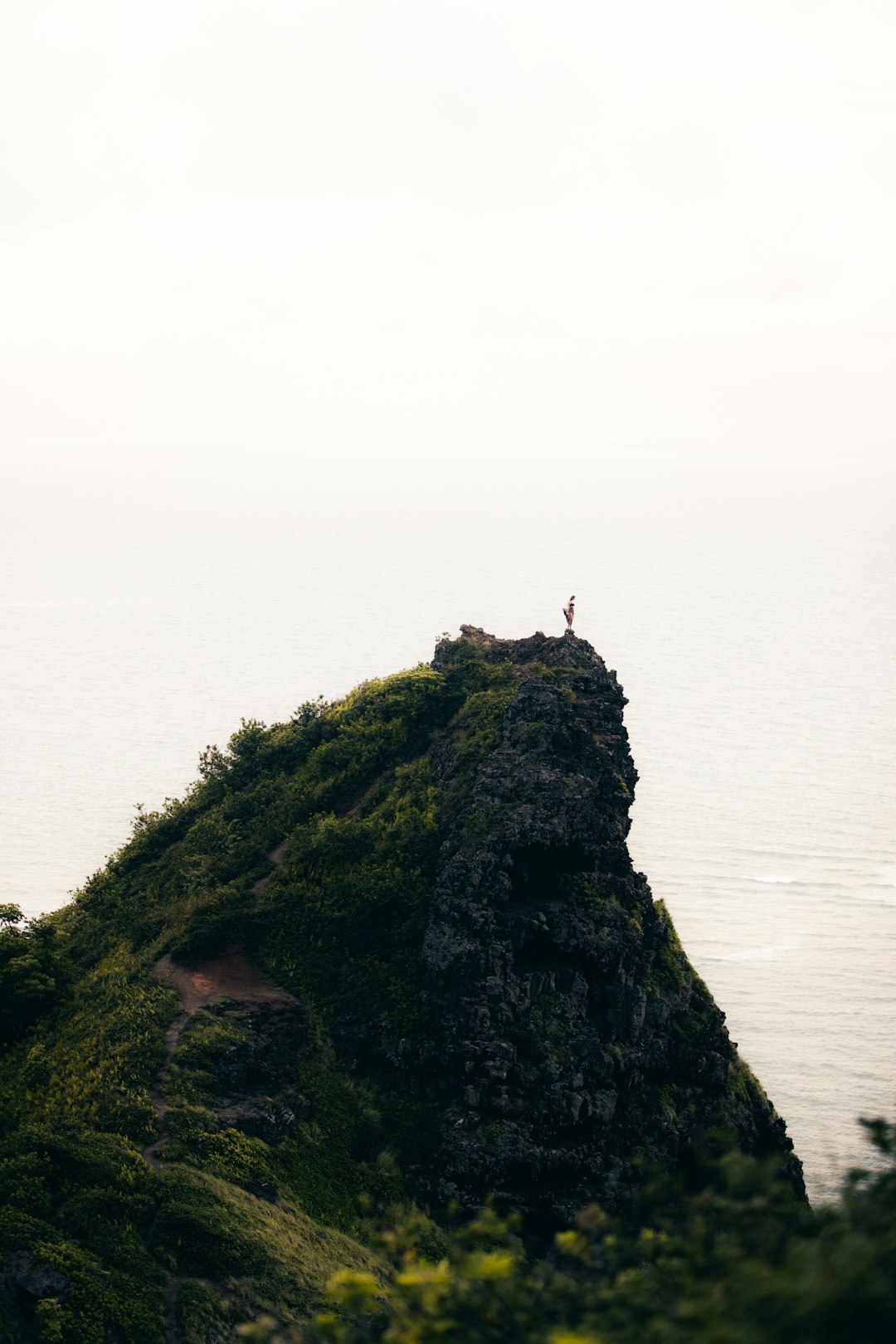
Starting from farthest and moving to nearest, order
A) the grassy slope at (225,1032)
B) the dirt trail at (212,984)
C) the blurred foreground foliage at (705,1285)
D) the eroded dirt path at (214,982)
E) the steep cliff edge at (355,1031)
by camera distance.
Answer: the eroded dirt path at (214,982) → the dirt trail at (212,984) → the steep cliff edge at (355,1031) → the grassy slope at (225,1032) → the blurred foreground foliage at (705,1285)

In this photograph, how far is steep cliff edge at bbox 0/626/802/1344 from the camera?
26844 mm

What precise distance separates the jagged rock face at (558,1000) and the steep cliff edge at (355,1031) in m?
0.09

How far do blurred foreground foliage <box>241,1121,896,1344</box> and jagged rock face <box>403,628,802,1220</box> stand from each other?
15084mm

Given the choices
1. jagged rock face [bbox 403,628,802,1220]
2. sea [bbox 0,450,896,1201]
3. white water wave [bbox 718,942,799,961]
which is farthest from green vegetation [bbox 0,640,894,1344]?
white water wave [bbox 718,942,799,961]

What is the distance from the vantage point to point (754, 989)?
6250 centimetres

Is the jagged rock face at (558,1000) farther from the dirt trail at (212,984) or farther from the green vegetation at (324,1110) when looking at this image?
the dirt trail at (212,984)

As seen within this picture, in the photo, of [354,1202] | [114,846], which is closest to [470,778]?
[354,1202]

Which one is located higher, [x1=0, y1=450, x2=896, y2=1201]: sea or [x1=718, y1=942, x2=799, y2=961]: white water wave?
Result: [x1=0, y1=450, x2=896, y2=1201]: sea

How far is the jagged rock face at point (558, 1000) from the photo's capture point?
108 feet

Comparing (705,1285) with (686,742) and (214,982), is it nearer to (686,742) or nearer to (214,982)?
(214,982)

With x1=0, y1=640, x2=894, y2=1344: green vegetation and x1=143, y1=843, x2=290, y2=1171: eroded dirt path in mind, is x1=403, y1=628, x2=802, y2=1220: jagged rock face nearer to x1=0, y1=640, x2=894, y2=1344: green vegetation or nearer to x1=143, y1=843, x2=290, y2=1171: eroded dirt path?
x1=0, y1=640, x2=894, y2=1344: green vegetation

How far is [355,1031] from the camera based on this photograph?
36.2 metres

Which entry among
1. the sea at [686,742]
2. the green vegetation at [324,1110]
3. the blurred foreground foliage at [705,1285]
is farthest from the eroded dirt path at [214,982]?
the sea at [686,742]

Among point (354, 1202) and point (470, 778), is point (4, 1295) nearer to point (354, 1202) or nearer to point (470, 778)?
point (354, 1202)
